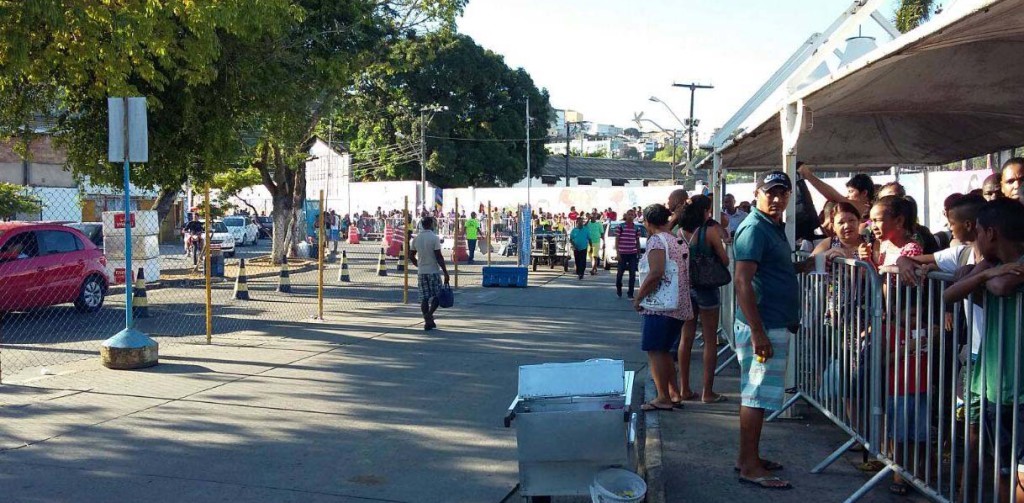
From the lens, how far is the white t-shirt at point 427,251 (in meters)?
12.6

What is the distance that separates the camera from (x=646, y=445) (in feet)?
20.8

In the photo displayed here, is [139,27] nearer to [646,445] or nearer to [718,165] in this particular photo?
[718,165]

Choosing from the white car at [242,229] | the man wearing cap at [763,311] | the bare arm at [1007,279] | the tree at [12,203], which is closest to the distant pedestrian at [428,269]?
the man wearing cap at [763,311]

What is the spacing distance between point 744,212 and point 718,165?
513 cm

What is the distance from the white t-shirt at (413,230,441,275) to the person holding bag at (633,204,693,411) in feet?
17.9

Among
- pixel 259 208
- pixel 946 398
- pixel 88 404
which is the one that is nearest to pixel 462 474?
pixel 946 398

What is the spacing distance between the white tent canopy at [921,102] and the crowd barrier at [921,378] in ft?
4.22

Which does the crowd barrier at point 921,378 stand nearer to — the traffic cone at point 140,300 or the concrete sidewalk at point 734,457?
the concrete sidewalk at point 734,457

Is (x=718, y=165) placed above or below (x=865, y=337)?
above

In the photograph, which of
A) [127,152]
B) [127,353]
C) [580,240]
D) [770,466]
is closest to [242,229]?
[580,240]

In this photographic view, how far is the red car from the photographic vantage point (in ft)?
44.1

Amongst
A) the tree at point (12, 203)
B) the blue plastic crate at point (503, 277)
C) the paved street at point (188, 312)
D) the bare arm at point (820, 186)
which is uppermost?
the tree at point (12, 203)

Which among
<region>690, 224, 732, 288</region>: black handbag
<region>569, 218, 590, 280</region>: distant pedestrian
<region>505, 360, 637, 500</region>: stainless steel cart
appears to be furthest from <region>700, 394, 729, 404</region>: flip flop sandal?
<region>569, 218, 590, 280</region>: distant pedestrian

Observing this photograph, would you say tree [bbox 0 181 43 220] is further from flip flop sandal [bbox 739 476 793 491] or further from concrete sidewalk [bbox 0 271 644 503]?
flip flop sandal [bbox 739 476 793 491]
